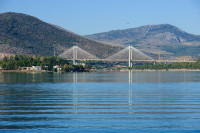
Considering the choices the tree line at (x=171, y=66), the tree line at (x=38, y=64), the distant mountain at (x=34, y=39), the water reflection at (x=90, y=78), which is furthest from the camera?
the distant mountain at (x=34, y=39)

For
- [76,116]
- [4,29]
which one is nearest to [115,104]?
[76,116]

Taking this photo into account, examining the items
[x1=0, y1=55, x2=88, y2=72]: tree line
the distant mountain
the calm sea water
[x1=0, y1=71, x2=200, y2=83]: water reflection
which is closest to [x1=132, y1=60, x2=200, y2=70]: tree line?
[x1=0, y1=55, x2=88, y2=72]: tree line

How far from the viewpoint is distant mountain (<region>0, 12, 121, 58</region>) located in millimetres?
153250

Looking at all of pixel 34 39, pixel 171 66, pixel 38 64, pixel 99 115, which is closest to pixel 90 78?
pixel 99 115

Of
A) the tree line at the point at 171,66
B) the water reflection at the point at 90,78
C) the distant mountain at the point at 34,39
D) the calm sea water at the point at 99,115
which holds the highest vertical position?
the distant mountain at the point at 34,39

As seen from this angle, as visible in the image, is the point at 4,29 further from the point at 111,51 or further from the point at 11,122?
the point at 11,122

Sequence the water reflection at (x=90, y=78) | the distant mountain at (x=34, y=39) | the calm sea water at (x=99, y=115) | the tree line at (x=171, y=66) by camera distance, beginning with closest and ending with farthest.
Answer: the calm sea water at (x=99, y=115), the water reflection at (x=90, y=78), the tree line at (x=171, y=66), the distant mountain at (x=34, y=39)

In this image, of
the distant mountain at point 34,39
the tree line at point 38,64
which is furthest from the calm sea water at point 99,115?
the distant mountain at point 34,39

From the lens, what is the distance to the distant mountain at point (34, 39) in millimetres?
153250

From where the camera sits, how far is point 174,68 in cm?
13362

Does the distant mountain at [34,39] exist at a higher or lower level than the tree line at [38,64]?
higher

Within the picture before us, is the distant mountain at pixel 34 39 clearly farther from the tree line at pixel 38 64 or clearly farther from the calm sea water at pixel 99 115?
the calm sea water at pixel 99 115

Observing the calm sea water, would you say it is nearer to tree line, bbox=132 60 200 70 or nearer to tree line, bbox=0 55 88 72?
tree line, bbox=0 55 88 72

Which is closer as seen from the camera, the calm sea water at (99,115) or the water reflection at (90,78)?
the calm sea water at (99,115)
